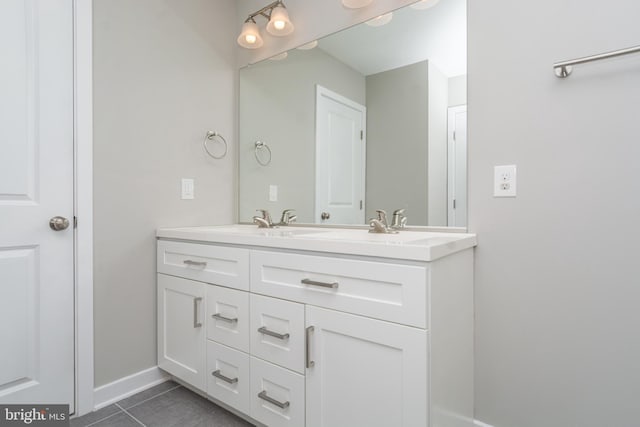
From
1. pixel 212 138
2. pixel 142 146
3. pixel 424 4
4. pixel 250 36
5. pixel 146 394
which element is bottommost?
pixel 146 394

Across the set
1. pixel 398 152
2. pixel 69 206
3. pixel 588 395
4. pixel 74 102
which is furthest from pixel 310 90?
pixel 588 395

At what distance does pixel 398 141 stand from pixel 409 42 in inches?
17.4

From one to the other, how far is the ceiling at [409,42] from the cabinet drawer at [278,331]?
1.15m

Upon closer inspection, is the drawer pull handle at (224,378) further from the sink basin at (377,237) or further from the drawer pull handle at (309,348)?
the sink basin at (377,237)

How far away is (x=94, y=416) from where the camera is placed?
146 cm

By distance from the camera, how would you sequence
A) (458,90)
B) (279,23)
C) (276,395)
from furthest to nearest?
(279,23)
(458,90)
(276,395)

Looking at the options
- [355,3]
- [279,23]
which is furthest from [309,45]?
[355,3]

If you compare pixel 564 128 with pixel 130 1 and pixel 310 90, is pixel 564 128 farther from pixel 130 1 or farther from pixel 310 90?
pixel 130 1

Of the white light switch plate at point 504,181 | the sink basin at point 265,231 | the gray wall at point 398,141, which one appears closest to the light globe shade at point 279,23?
the gray wall at point 398,141

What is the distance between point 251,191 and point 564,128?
1.63m

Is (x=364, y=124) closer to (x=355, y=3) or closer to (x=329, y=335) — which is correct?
(x=355, y=3)

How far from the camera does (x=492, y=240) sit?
126cm

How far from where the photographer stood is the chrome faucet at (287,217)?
6.31ft

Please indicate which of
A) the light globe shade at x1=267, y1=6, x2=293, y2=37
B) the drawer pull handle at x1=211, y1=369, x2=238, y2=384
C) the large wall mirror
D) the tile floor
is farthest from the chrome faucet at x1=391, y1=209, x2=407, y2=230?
the light globe shade at x1=267, y1=6, x2=293, y2=37
